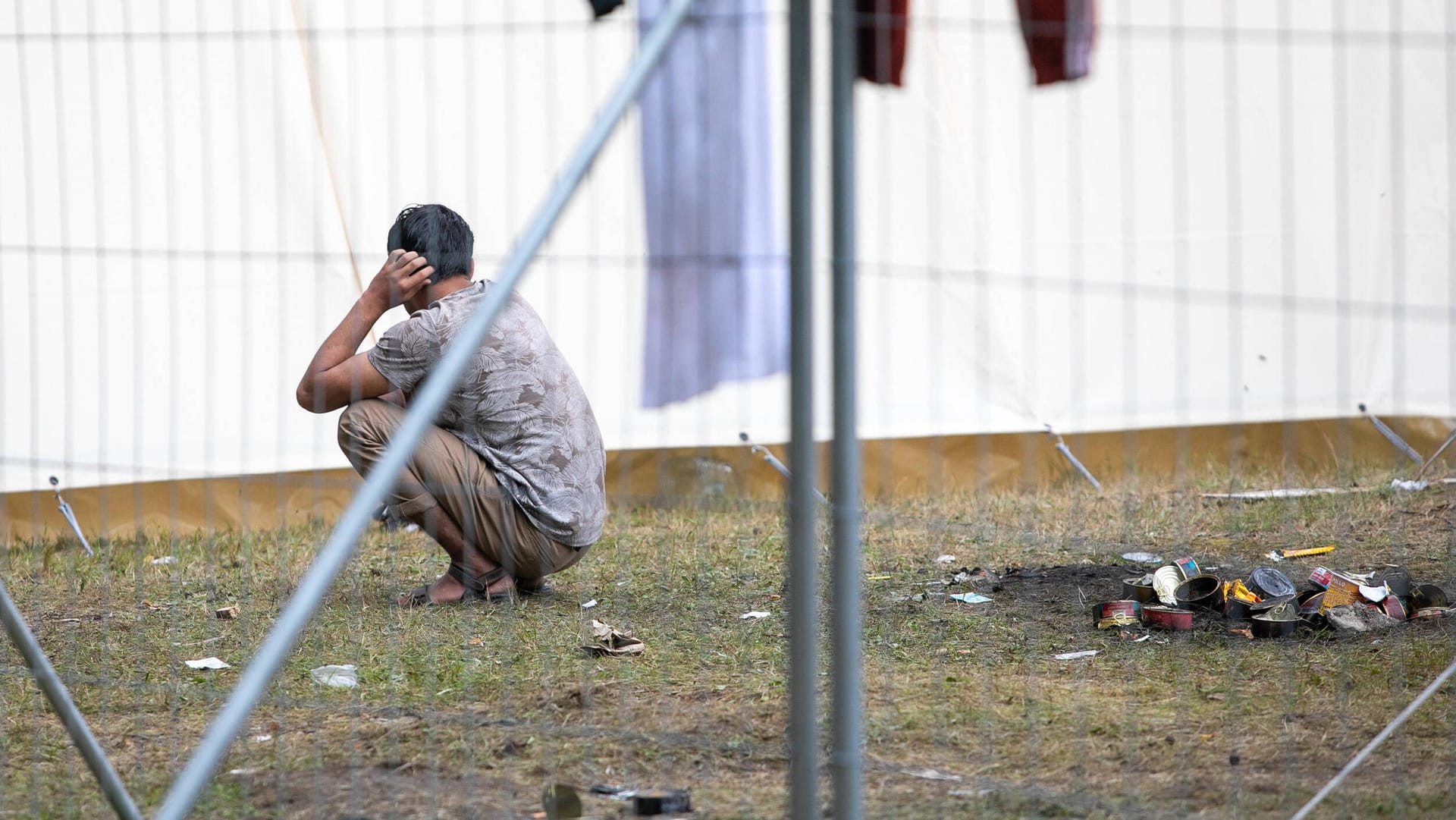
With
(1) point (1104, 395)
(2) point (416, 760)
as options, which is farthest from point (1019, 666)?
(1) point (1104, 395)

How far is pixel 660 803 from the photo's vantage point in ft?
8.24

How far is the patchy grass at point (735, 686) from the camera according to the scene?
104 inches

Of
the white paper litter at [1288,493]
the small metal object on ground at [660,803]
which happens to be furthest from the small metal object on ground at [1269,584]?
the small metal object on ground at [660,803]

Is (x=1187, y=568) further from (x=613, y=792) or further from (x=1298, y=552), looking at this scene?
(x=613, y=792)

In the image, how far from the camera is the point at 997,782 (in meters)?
2.65

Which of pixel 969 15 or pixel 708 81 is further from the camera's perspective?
pixel 969 15

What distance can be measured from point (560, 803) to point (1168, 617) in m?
1.83

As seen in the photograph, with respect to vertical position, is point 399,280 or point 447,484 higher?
point 399,280

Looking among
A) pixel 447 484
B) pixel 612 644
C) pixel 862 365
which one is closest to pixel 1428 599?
pixel 862 365

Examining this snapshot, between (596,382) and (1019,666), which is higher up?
(596,382)

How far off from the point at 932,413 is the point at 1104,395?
742 mm

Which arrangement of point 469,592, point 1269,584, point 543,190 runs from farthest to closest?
point 543,190 < point 469,592 < point 1269,584

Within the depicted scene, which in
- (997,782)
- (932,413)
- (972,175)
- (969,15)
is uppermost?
(969,15)

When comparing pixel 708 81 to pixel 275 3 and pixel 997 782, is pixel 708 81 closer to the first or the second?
pixel 997 782
